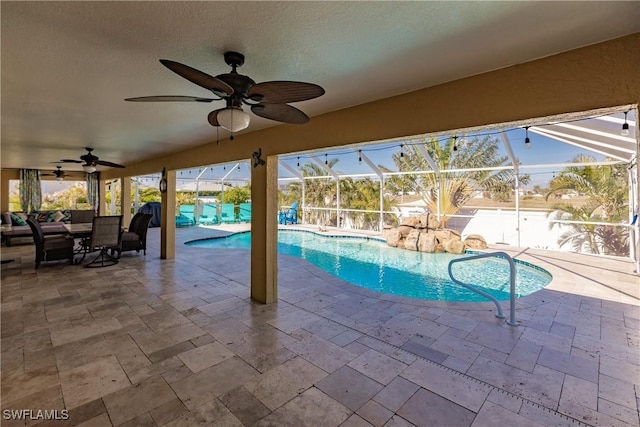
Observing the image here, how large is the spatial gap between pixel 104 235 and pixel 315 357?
569cm

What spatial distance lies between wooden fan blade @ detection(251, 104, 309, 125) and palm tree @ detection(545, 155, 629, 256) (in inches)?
350

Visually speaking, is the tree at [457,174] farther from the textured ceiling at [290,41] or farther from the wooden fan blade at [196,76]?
the wooden fan blade at [196,76]

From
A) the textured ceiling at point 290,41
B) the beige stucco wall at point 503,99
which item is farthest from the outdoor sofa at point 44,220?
the beige stucco wall at point 503,99

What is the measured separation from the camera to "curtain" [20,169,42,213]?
35.6ft

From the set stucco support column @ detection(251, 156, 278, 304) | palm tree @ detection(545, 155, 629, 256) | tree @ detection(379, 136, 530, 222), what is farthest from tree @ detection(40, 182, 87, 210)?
palm tree @ detection(545, 155, 629, 256)

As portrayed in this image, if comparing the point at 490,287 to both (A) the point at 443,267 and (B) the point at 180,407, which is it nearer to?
(A) the point at 443,267

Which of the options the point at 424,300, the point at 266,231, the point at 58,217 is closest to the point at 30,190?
the point at 58,217

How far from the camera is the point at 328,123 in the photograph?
3.43 meters

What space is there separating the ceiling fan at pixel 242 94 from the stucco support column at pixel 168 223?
5.36m

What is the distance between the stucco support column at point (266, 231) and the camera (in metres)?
4.25

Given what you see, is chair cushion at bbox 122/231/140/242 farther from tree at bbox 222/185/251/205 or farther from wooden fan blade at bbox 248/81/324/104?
tree at bbox 222/185/251/205

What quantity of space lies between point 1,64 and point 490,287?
7597 millimetres

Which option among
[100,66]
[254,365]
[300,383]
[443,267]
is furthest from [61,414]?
[443,267]

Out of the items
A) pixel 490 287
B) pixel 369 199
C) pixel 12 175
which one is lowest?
pixel 490 287
